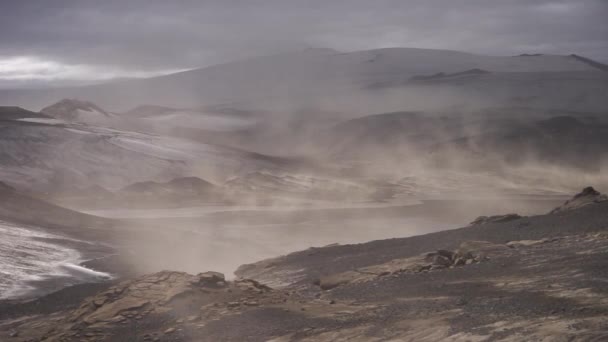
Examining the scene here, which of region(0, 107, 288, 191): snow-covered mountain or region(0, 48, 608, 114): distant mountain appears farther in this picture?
region(0, 48, 608, 114): distant mountain

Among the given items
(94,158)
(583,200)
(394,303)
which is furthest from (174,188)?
(394,303)

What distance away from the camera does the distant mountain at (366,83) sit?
104312mm

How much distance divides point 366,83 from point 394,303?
109562mm

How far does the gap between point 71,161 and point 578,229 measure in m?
47.0

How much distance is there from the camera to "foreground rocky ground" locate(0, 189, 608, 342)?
1076cm

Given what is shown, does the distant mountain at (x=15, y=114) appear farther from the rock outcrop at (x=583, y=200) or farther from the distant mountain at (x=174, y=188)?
the rock outcrop at (x=583, y=200)

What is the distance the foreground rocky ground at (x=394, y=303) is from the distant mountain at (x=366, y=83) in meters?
84.3

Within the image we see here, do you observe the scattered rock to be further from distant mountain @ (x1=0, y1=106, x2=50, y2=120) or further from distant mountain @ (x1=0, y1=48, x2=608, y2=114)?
distant mountain @ (x1=0, y1=48, x2=608, y2=114)

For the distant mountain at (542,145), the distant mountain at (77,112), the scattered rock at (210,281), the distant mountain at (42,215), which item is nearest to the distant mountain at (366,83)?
the distant mountain at (542,145)

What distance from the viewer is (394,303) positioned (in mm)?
13195


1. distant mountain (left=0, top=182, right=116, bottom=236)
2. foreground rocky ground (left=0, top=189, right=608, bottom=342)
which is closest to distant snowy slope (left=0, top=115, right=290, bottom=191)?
distant mountain (left=0, top=182, right=116, bottom=236)

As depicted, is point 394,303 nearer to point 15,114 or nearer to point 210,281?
point 210,281

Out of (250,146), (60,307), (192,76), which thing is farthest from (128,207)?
(192,76)

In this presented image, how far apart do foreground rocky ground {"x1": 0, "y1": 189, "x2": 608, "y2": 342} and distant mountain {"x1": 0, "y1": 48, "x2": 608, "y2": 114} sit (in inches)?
3321
